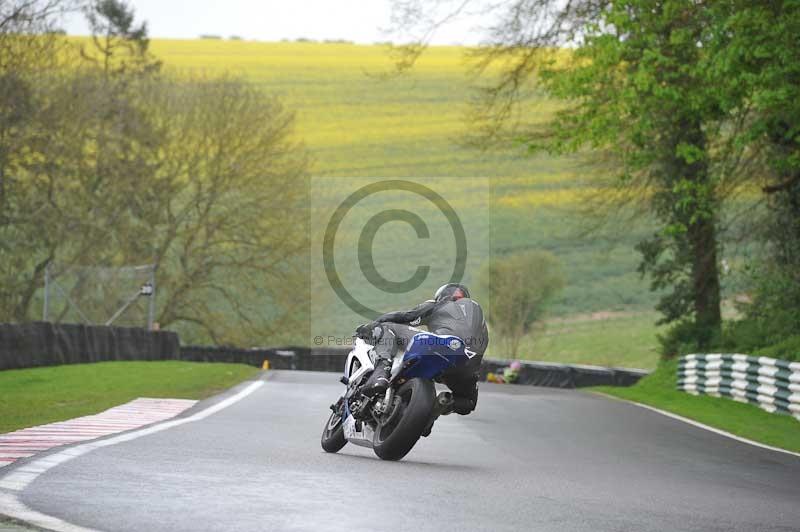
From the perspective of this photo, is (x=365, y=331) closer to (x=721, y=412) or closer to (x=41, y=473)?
(x=41, y=473)

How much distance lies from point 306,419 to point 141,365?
15.4 meters

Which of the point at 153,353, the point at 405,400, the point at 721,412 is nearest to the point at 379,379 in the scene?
the point at 405,400

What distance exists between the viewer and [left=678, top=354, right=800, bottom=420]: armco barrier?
21.7m

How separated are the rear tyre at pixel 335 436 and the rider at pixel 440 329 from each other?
2.52ft

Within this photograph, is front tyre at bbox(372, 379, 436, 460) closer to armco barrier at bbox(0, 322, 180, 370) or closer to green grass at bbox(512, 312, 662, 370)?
armco barrier at bbox(0, 322, 180, 370)

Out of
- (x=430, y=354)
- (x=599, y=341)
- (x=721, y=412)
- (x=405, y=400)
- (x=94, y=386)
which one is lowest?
(x=599, y=341)

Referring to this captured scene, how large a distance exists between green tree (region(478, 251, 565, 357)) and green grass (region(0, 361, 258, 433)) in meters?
35.3

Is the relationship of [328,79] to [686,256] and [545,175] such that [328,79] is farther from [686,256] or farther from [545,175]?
[686,256]

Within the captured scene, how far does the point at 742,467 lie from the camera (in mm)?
14008

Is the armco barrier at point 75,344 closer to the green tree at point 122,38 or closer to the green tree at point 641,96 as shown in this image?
the green tree at point 641,96

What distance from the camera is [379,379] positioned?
39.8 ft

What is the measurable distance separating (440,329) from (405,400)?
70 cm

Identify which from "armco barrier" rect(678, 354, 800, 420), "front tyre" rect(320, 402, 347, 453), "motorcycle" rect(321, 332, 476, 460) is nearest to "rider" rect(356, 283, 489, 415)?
"motorcycle" rect(321, 332, 476, 460)

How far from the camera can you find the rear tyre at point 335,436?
12965 millimetres
